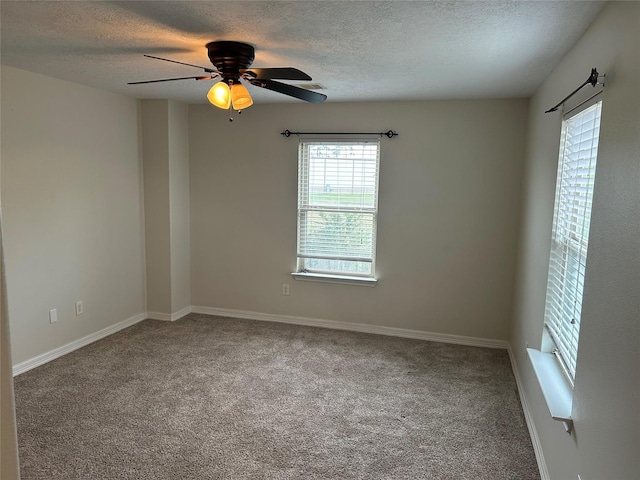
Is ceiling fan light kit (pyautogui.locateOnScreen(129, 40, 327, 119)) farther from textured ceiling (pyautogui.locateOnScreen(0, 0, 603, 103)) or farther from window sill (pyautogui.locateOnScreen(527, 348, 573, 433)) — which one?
window sill (pyautogui.locateOnScreen(527, 348, 573, 433))

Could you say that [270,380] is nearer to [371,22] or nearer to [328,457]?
[328,457]

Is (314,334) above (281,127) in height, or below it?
below

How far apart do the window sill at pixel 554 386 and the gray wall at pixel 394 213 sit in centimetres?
154

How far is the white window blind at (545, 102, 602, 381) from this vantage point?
6.60 ft

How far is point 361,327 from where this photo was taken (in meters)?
4.58

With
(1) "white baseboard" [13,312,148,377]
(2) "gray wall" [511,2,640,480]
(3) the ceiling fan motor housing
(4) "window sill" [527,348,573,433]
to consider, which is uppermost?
(3) the ceiling fan motor housing

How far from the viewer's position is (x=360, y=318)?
4.59 meters

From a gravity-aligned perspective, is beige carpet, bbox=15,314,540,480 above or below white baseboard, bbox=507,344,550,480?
below

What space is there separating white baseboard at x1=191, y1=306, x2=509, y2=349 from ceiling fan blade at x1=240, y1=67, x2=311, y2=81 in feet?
9.45

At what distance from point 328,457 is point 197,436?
80cm

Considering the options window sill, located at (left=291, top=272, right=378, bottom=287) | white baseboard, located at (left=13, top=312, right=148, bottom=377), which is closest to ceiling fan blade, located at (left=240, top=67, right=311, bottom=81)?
window sill, located at (left=291, top=272, right=378, bottom=287)

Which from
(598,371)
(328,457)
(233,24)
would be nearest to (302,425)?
(328,457)

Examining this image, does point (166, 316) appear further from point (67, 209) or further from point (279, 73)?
point (279, 73)

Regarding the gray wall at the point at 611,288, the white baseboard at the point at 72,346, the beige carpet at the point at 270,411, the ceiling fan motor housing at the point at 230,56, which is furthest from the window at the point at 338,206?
the gray wall at the point at 611,288
